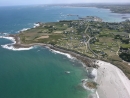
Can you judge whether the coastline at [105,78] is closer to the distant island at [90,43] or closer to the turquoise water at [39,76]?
the distant island at [90,43]

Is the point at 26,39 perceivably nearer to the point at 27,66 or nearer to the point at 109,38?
the point at 27,66

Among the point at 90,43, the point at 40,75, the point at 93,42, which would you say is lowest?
the point at 40,75

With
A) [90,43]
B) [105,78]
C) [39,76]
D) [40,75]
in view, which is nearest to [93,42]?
[90,43]

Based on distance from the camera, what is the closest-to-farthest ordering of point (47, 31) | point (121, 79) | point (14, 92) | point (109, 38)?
point (14, 92)
point (121, 79)
point (109, 38)
point (47, 31)

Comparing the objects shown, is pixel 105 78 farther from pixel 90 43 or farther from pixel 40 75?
pixel 90 43

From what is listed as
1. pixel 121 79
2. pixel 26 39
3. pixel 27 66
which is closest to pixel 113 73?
pixel 121 79

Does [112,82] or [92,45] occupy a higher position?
[92,45]

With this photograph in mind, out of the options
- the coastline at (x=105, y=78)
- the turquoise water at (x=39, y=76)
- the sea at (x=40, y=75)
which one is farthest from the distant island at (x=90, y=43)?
the turquoise water at (x=39, y=76)

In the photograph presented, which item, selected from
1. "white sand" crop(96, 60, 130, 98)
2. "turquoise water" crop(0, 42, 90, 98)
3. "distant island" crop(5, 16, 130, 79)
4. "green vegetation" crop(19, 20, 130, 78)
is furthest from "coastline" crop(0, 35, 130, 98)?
"turquoise water" crop(0, 42, 90, 98)

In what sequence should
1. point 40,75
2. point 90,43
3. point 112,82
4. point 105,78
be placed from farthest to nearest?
point 90,43
point 40,75
point 105,78
point 112,82
